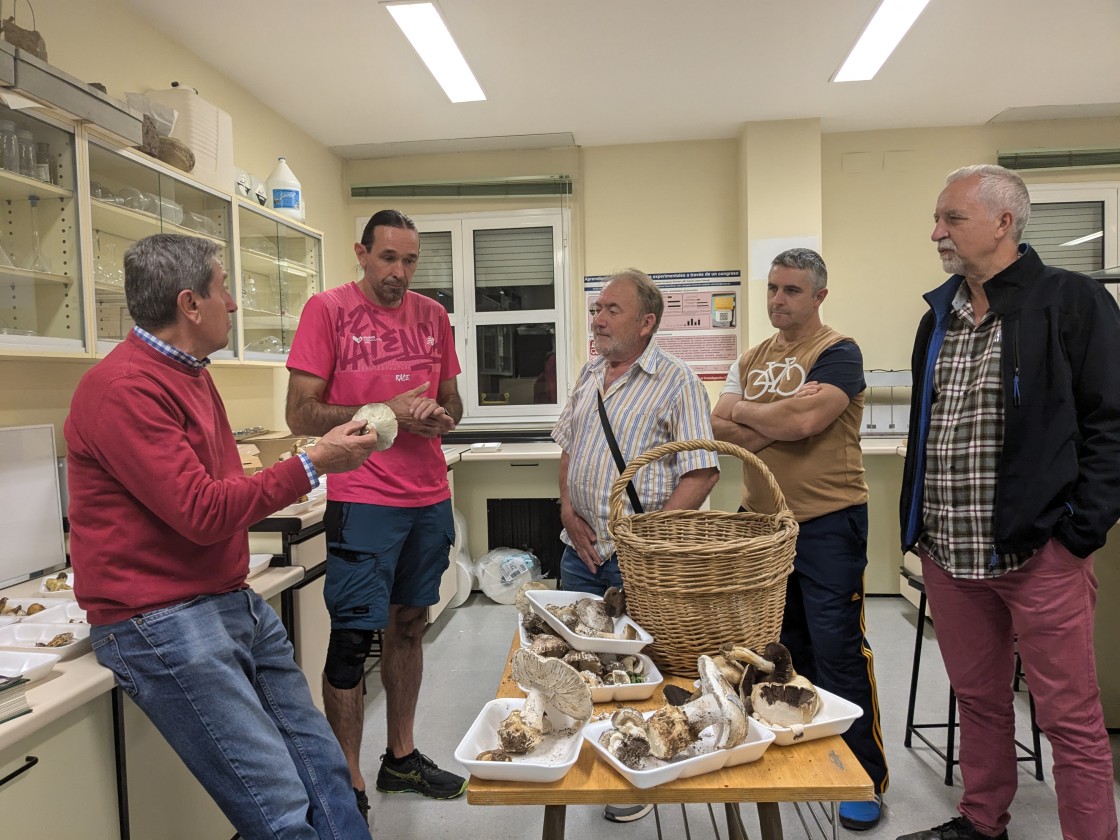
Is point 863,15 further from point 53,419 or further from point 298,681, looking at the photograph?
point 53,419

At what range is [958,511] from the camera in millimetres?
1641

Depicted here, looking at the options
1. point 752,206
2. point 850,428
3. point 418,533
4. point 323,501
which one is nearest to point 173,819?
point 418,533

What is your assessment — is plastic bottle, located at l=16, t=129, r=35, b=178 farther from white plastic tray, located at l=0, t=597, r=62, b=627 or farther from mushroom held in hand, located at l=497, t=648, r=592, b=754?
mushroom held in hand, located at l=497, t=648, r=592, b=754

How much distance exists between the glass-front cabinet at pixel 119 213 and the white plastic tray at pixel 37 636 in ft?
2.90

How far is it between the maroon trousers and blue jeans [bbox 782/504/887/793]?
233mm

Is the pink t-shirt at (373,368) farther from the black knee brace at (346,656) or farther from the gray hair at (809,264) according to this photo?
the gray hair at (809,264)

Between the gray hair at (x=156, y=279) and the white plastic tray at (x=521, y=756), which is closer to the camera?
the white plastic tray at (x=521, y=756)

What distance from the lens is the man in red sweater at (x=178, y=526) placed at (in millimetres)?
Result: 1161

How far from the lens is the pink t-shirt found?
189cm

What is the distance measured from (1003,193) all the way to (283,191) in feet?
9.47

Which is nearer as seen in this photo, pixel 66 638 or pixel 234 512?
pixel 234 512

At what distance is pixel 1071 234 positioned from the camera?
4223 mm

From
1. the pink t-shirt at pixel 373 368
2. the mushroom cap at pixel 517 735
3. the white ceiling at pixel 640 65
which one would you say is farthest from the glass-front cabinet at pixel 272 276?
the mushroom cap at pixel 517 735

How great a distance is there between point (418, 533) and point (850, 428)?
126 cm
